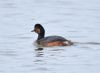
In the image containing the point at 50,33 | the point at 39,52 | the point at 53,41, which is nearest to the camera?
the point at 39,52

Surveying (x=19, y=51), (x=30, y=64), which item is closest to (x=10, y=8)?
(x=19, y=51)

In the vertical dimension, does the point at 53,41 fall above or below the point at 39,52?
above

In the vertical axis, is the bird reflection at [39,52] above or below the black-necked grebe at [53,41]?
below

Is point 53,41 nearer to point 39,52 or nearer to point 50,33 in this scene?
point 39,52

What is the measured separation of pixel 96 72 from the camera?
1891 centimetres

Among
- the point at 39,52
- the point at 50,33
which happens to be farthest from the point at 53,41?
the point at 50,33

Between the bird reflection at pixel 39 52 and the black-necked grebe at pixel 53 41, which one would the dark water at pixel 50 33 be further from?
the black-necked grebe at pixel 53 41

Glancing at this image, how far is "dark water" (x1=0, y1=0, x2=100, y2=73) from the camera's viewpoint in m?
19.9

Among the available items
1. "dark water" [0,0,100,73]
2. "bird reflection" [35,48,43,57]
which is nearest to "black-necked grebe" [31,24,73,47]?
"dark water" [0,0,100,73]

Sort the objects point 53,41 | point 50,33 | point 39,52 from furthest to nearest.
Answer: point 50,33, point 53,41, point 39,52

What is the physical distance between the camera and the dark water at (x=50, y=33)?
65.4ft

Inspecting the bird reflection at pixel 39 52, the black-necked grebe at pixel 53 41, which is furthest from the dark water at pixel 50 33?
the black-necked grebe at pixel 53 41

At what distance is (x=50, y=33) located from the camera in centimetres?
2630

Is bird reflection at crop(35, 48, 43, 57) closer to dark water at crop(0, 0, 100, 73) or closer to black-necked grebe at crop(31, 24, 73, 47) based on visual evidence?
dark water at crop(0, 0, 100, 73)
